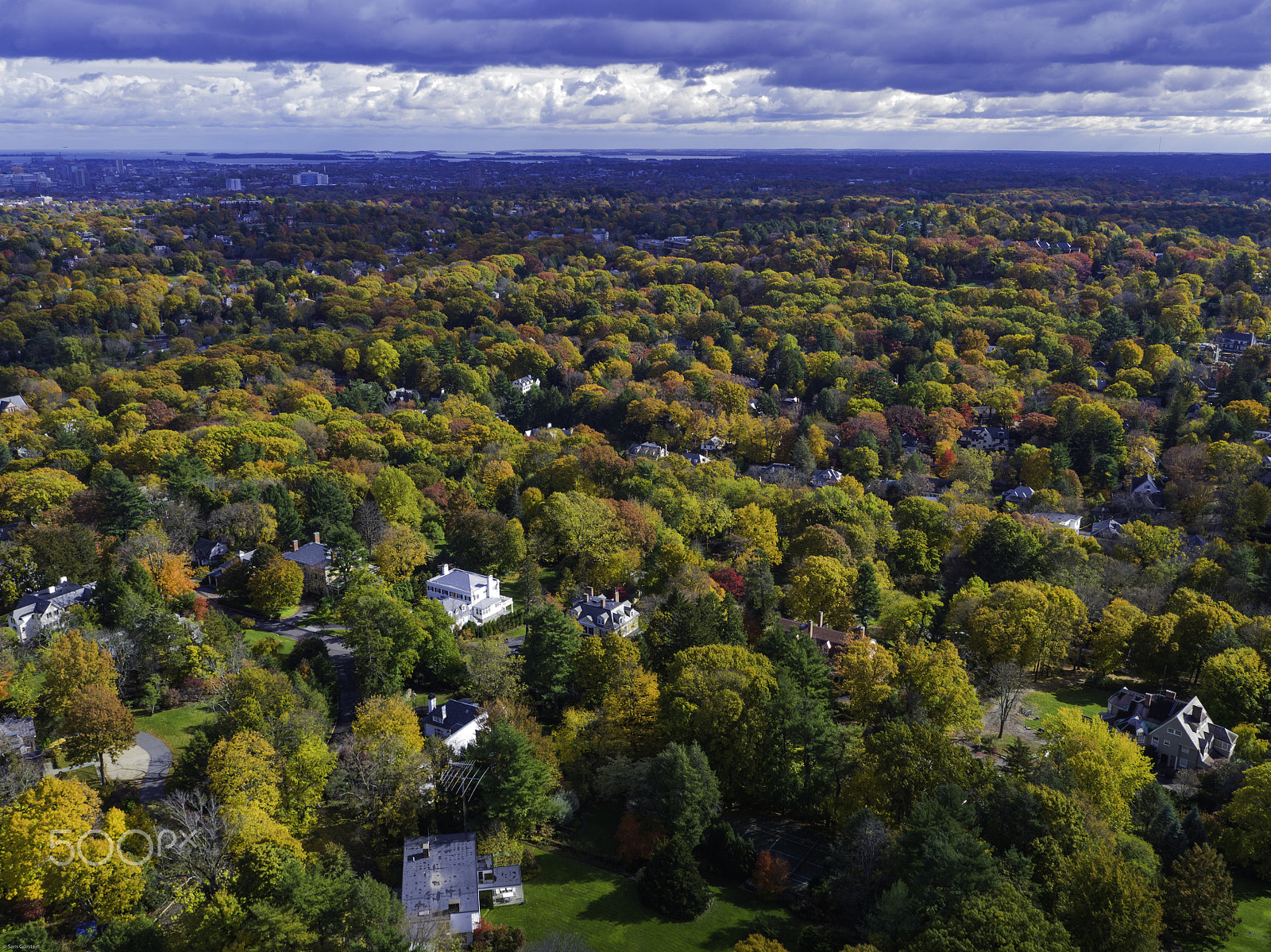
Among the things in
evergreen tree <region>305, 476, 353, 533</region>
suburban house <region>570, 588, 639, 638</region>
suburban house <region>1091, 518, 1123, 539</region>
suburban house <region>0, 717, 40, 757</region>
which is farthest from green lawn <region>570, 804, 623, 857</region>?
suburban house <region>1091, 518, 1123, 539</region>

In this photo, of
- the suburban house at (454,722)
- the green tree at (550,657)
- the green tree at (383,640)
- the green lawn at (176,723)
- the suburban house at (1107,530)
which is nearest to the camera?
the suburban house at (454,722)

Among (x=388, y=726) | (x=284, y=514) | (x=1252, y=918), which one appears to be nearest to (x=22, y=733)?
(x=388, y=726)

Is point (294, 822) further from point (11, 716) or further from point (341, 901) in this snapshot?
point (11, 716)

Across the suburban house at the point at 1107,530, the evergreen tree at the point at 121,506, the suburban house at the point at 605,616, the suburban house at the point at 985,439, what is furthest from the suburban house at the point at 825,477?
the evergreen tree at the point at 121,506

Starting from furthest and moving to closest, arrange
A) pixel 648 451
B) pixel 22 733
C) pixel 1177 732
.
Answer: pixel 648 451 < pixel 1177 732 < pixel 22 733

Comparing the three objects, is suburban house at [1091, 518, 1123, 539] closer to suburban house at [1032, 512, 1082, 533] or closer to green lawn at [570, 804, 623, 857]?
suburban house at [1032, 512, 1082, 533]

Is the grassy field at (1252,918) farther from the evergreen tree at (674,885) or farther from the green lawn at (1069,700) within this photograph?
the evergreen tree at (674,885)

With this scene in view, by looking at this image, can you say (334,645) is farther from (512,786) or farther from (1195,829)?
(1195,829)
